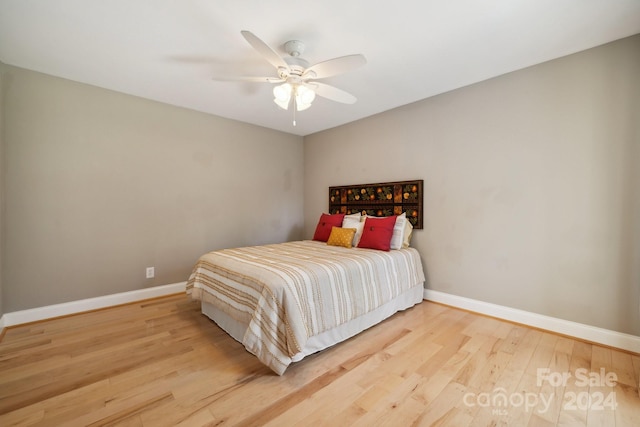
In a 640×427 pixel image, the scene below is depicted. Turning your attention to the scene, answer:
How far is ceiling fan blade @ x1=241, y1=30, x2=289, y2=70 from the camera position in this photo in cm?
157

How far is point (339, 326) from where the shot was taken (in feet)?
6.90

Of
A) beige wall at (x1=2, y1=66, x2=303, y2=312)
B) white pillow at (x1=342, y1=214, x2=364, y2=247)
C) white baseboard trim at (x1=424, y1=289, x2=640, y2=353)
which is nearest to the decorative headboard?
white pillow at (x1=342, y1=214, x2=364, y2=247)

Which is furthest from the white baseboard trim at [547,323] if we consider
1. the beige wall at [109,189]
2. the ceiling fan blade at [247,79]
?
the beige wall at [109,189]

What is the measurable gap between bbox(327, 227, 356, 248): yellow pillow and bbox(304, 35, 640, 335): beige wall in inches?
33.1

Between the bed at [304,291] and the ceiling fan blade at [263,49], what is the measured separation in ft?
5.06

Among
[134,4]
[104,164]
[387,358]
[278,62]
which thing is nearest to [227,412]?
[387,358]

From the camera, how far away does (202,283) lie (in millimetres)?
2486

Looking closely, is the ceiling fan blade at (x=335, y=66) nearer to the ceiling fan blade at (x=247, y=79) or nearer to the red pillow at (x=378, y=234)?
the ceiling fan blade at (x=247, y=79)

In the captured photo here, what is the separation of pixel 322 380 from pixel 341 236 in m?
1.72

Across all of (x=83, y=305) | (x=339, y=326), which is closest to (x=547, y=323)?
(x=339, y=326)

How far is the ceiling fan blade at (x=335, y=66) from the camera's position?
1763 millimetres

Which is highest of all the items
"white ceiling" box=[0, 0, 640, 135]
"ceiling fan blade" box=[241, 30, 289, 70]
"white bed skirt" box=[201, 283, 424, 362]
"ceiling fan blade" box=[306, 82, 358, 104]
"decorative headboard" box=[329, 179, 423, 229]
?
"white ceiling" box=[0, 0, 640, 135]

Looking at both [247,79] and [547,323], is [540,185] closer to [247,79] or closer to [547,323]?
[547,323]

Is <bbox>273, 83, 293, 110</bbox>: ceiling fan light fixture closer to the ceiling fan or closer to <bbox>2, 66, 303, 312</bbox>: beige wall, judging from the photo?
the ceiling fan
